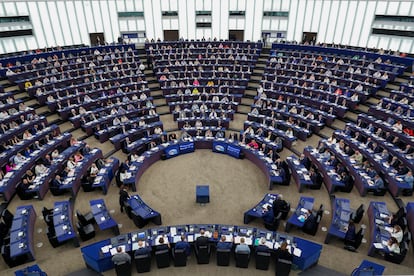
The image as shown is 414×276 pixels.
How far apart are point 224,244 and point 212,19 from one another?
3049cm

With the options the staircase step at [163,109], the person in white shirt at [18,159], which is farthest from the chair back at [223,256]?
the staircase step at [163,109]

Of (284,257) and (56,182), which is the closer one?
(284,257)

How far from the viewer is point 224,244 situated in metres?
10.7

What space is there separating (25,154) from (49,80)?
8.92 metres

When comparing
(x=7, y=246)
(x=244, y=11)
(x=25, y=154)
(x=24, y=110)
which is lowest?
(x=7, y=246)

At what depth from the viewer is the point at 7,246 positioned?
10.7m

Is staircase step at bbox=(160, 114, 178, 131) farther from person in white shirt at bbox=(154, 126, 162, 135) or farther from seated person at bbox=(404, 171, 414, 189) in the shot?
seated person at bbox=(404, 171, 414, 189)

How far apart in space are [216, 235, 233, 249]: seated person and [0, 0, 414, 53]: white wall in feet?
93.2

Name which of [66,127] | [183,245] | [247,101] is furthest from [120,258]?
[247,101]

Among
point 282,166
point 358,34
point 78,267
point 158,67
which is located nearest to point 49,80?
point 158,67

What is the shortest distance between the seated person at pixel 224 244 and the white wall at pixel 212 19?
28.4m

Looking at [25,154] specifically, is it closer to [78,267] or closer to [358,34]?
[78,267]

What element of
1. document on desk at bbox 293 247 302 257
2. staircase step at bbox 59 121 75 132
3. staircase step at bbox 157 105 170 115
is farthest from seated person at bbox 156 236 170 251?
staircase step at bbox 157 105 170 115

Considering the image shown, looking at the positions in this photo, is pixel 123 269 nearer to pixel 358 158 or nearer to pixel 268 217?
pixel 268 217
